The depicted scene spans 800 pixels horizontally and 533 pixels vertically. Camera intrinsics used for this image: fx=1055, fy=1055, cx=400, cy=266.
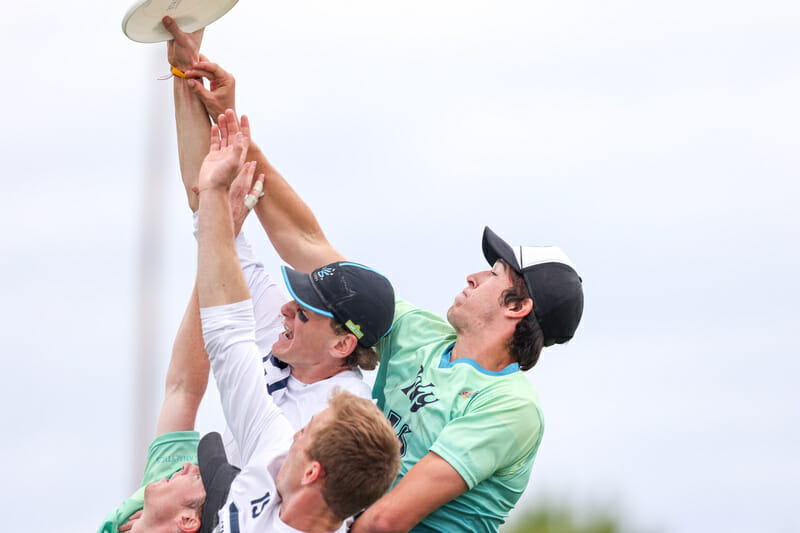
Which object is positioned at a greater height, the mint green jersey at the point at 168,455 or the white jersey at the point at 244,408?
the white jersey at the point at 244,408

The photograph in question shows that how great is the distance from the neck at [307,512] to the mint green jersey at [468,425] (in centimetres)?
77

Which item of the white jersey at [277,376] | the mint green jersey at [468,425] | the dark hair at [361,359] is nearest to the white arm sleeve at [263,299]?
the white jersey at [277,376]

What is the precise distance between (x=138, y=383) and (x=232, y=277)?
503 cm

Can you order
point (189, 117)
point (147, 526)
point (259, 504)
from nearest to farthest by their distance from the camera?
point (259, 504)
point (147, 526)
point (189, 117)

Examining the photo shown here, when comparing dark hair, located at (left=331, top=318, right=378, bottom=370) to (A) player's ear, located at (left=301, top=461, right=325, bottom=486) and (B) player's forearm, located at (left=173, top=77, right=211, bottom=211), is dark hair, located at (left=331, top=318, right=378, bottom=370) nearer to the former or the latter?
(B) player's forearm, located at (left=173, top=77, right=211, bottom=211)

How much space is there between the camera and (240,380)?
3740 mm

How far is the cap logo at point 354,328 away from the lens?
4.59 metres

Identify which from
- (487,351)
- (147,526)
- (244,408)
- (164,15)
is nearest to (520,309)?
(487,351)

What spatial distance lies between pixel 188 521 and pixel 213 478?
216 millimetres

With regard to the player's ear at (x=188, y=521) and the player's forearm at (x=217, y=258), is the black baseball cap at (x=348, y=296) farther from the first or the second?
the player's ear at (x=188, y=521)

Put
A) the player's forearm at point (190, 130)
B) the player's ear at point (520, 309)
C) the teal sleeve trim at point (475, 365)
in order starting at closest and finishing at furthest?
the teal sleeve trim at point (475, 365)
the player's ear at point (520, 309)
the player's forearm at point (190, 130)

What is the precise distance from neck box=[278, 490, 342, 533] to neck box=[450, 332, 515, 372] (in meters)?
1.35

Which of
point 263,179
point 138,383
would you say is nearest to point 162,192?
point 138,383

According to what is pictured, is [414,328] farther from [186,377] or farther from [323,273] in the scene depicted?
[186,377]
